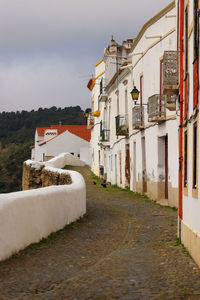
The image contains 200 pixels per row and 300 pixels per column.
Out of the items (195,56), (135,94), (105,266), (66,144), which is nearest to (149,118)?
(135,94)

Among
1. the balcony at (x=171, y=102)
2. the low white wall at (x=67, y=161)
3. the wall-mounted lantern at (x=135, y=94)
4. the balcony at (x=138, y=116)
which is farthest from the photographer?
the low white wall at (x=67, y=161)

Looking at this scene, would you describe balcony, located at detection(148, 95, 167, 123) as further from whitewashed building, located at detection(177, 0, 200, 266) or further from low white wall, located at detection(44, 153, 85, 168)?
low white wall, located at detection(44, 153, 85, 168)

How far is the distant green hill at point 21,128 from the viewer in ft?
270

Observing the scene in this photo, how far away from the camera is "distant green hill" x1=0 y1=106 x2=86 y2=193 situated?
82.3 m

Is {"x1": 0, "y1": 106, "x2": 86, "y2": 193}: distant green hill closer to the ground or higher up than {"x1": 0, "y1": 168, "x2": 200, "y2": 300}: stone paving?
higher up

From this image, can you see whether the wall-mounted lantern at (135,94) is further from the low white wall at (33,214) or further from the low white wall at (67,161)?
the low white wall at (67,161)

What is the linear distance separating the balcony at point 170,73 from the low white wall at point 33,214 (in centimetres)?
355

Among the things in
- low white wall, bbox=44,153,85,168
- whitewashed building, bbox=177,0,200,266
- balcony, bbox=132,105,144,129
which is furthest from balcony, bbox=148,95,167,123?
low white wall, bbox=44,153,85,168

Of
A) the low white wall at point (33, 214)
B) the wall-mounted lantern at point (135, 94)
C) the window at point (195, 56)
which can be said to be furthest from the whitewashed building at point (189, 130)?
the wall-mounted lantern at point (135, 94)

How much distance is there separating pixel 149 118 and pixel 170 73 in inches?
225

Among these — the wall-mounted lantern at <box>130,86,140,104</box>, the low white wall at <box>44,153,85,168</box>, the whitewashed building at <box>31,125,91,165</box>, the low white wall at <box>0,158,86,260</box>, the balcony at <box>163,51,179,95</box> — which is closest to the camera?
the low white wall at <box>0,158,86,260</box>

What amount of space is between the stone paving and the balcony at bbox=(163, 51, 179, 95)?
3378mm

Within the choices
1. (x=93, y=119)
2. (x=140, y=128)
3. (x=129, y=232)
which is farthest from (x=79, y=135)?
(x=129, y=232)

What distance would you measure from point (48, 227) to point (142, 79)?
34.8 feet
